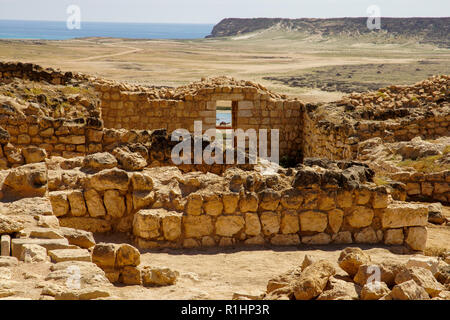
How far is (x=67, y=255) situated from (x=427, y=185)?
7448mm

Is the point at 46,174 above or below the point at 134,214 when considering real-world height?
above

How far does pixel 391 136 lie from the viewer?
13203 mm

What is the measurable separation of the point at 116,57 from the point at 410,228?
227 ft

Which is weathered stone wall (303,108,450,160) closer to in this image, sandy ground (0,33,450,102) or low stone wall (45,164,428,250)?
low stone wall (45,164,428,250)

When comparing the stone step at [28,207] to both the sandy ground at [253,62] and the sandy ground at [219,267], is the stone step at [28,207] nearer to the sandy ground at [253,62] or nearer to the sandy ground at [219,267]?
the sandy ground at [219,267]

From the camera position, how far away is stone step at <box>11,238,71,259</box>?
4.67 metres

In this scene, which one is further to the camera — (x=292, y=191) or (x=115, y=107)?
(x=115, y=107)

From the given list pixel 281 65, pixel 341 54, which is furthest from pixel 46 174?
pixel 341 54

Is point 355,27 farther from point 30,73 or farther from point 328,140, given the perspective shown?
point 328,140

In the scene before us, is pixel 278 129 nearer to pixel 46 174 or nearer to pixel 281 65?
pixel 46 174

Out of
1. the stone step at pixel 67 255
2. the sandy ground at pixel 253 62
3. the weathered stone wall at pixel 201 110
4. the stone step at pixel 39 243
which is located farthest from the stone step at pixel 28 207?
the sandy ground at pixel 253 62

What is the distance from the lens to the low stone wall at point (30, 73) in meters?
15.6

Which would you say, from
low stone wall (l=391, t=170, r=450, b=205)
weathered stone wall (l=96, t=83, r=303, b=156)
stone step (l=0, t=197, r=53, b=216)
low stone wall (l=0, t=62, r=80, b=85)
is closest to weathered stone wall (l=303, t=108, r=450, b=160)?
weathered stone wall (l=96, t=83, r=303, b=156)

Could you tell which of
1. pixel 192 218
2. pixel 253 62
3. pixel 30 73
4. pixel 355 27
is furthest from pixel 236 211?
pixel 355 27
